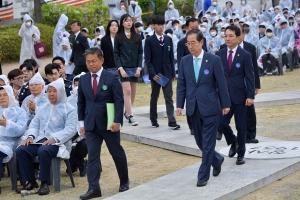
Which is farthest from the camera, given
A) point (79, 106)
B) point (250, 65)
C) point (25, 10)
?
point (25, 10)

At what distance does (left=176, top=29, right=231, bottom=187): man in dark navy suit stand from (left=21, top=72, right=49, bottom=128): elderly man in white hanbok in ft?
8.09

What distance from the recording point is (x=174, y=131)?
1176cm

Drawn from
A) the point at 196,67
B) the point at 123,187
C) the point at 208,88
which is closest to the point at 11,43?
the point at 123,187

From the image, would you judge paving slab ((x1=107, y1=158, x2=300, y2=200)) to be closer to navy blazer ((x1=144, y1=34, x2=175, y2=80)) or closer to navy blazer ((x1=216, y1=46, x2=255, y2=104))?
navy blazer ((x1=216, y1=46, x2=255, y2=104))

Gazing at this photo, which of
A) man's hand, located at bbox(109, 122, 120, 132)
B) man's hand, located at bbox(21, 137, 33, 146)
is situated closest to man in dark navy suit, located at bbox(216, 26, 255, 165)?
man's hand, located at bbox(109, 122, 120, 132)

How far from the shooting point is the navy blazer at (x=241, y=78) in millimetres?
9133

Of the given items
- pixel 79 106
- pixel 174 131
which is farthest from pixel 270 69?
pixel 79 106

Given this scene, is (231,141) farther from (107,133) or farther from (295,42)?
(295,42)

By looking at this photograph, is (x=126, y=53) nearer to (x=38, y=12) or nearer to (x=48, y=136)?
(x=48, y=136)

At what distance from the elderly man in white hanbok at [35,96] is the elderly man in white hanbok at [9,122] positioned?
36 cm

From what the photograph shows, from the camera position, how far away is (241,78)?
9242mm

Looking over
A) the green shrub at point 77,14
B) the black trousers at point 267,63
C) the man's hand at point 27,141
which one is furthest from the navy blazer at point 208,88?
the green shrub at point 77,14

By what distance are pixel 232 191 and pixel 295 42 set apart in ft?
52.1

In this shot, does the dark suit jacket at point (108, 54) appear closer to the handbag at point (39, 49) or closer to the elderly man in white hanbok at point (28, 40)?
the handbag at point (39, 49)
